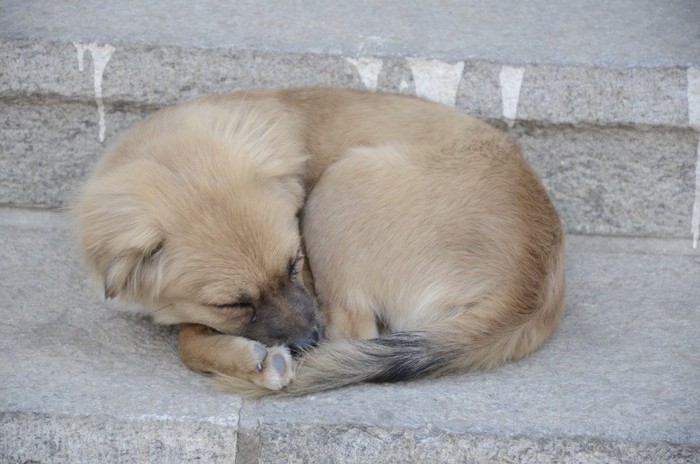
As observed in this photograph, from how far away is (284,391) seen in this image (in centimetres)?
245

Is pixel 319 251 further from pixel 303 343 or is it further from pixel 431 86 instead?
pixel 431 86

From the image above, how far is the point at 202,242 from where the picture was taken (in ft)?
8.66

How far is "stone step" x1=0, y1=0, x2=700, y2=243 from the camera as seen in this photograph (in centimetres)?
344

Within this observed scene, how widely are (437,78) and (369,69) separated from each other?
0.88ft

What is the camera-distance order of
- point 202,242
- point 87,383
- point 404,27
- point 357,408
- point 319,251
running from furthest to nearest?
point 404,27 → point 319,251 → point 202,242 → point 87,383 → point 357,408

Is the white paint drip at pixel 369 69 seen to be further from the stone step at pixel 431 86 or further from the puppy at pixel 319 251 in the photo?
the puppy at pixel 319 251

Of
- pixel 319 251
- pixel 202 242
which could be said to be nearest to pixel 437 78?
pixel 319 251

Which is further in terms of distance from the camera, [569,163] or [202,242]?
[569,163]

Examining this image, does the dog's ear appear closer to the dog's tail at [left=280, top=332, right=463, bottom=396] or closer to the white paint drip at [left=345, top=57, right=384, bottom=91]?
the dog's tail at [left=280, top=332, right=463, bottom=396]

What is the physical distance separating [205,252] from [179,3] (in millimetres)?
1769

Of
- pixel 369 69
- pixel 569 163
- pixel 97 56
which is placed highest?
pixel 369 69

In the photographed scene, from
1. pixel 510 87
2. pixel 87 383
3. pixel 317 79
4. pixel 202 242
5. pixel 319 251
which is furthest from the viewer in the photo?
pixel 317 79

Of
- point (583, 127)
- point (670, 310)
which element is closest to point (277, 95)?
point (583, 127)

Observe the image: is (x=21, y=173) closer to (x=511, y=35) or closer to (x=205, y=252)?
(x=205, y=252)
